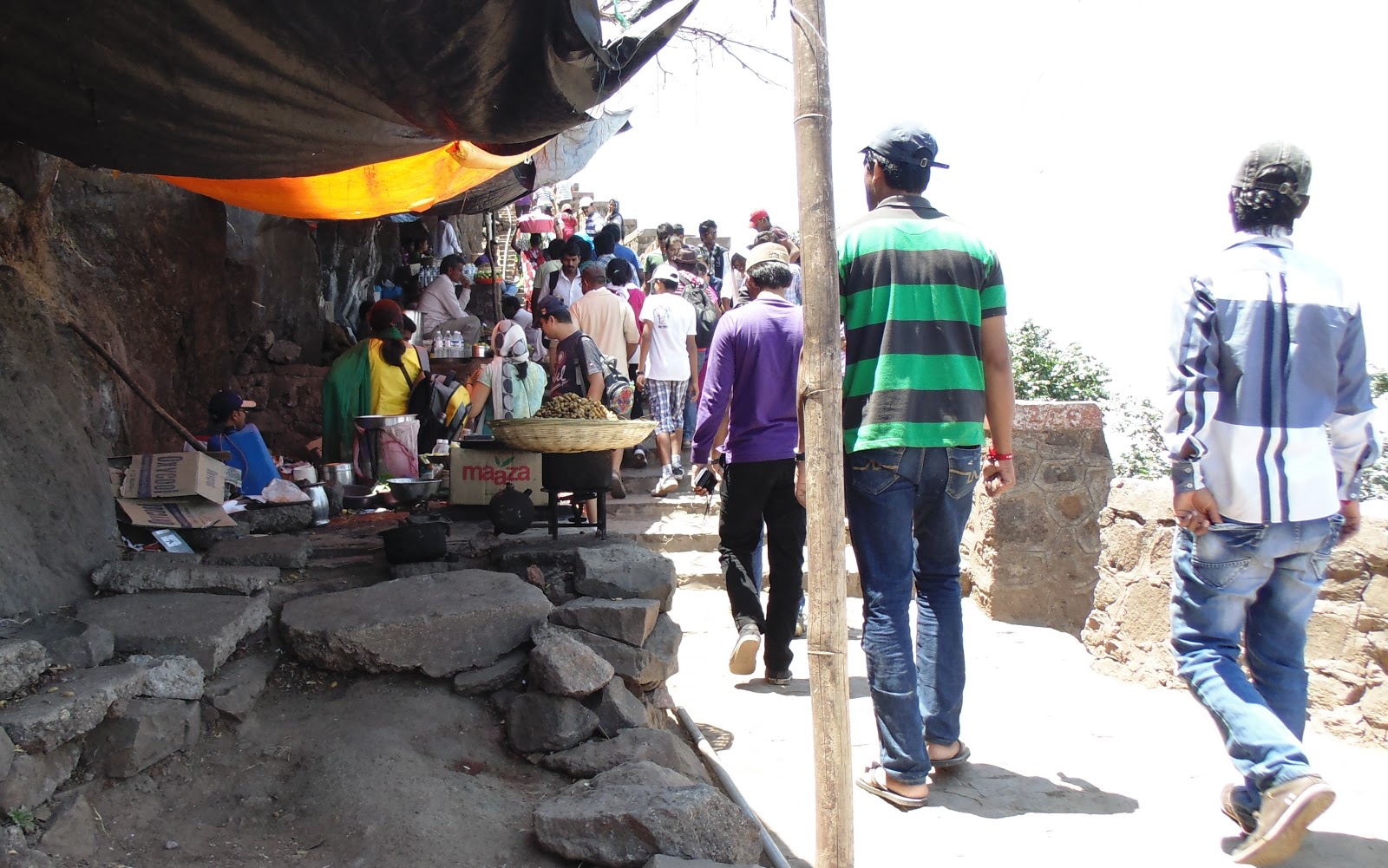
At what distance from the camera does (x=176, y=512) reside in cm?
429

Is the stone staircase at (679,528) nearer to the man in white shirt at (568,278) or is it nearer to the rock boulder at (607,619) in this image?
the rock boulder at (607,619)

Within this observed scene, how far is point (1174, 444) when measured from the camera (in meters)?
2.93

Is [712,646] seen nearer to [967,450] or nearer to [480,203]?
[967,450]

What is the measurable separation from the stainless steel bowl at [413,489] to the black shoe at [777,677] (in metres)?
2.35

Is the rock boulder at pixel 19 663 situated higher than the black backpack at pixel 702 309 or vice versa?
the black backpack at pixel 702 309

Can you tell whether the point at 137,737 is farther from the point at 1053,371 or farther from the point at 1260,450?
the point at 1053,371

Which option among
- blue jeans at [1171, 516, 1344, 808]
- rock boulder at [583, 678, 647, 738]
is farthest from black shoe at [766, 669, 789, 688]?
blue jeans at [1171, 516, 1344, 808]

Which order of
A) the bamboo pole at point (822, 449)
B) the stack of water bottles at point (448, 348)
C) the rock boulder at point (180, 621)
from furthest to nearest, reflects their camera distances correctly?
the stack of water bottles at point (448, 348)
the rock boulder at point (180, 621)
the bamboo pole at point (822, 449)

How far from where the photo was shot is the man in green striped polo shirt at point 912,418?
3094 millimetres

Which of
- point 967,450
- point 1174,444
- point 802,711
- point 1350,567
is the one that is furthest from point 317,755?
point 1350,567

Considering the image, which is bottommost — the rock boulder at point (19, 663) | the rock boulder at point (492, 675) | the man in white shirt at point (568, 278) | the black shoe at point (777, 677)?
the black shoe at point (777, 677)

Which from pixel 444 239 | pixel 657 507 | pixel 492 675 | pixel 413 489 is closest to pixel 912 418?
pixel 492 675

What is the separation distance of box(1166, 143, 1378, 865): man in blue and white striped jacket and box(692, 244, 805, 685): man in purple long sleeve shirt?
171cm

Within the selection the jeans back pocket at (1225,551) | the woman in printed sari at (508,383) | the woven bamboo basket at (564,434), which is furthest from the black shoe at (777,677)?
the woman in printed sari at (508,383)
